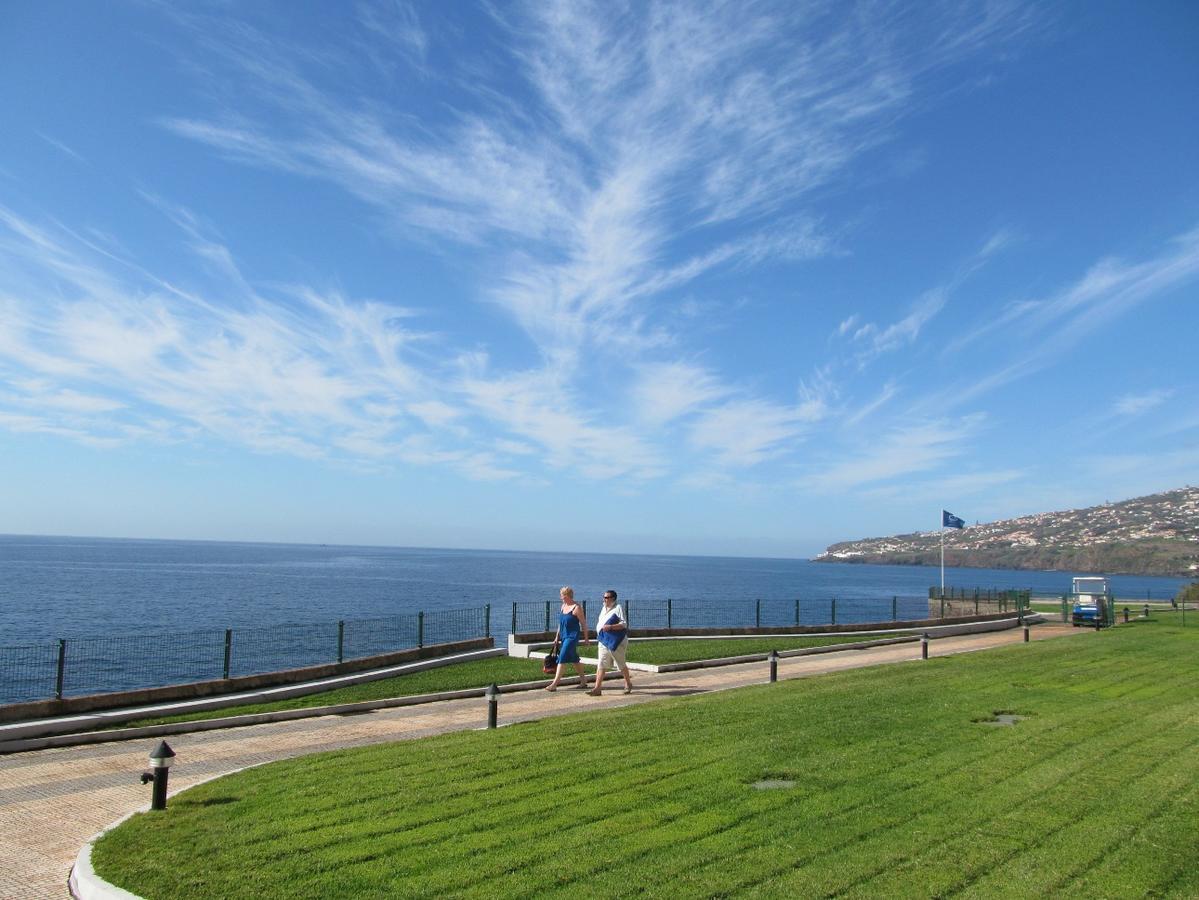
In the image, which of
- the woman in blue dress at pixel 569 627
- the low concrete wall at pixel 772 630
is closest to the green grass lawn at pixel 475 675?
the low concrete wall at pixel 772 630

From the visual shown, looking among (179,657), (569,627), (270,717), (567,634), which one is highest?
(569,627)

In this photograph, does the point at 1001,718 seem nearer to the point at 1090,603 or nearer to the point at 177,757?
the point at 177,757

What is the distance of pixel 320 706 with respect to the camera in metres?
15.4

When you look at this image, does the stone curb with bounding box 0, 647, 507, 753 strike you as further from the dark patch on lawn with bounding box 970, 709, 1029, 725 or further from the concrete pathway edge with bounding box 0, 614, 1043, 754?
the dark patch on lawn with bounding box 970, 709, 1029, 725

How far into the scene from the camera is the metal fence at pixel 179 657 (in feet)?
93.6

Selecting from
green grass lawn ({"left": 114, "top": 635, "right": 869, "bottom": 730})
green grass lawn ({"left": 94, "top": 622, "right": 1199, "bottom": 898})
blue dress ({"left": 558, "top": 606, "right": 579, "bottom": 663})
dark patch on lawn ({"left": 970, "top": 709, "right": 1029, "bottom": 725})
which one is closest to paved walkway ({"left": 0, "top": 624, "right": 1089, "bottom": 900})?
green grass lawn ({"left": 94, "top": 622, "right": 1199, "bottom": 898})

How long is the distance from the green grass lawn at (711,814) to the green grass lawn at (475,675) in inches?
200

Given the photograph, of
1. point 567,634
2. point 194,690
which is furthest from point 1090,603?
point 194,690

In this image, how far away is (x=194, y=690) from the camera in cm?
1584

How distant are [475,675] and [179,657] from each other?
2457 centimetres

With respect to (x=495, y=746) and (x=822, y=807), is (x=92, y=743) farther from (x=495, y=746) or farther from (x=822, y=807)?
(x=822, y=807)

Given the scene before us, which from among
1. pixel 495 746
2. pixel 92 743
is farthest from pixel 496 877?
pixel 92 743

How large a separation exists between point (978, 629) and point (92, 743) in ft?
97.8

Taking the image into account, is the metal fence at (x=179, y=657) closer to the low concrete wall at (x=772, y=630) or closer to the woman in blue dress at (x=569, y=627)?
the low concrete wall at (x=772, y=630)
